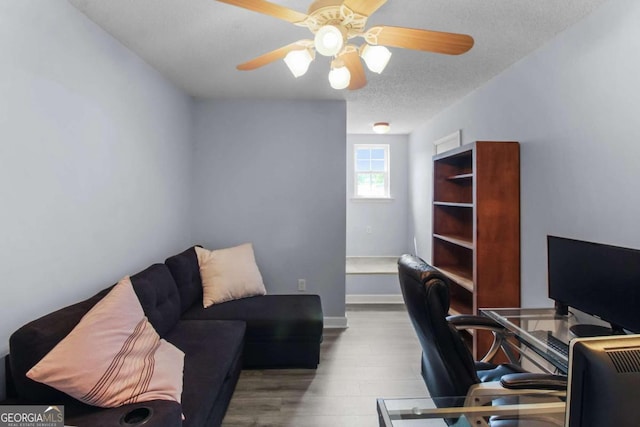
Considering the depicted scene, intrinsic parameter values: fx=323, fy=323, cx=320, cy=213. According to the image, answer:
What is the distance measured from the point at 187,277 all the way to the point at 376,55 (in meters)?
2.28

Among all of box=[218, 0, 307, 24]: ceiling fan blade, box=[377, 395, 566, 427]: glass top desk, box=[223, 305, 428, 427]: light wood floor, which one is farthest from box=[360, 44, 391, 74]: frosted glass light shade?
box=[223, 305, 428, 427]: light wood floor

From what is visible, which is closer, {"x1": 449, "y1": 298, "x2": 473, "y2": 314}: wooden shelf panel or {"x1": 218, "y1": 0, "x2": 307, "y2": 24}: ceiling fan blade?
{"x1": 218, "y1": 0, "x2": 307, "y2": 24}: ceiling fan blade

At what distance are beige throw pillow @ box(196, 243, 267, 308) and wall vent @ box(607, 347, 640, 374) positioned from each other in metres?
2.84

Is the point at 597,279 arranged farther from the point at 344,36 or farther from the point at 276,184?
the point at 276,184

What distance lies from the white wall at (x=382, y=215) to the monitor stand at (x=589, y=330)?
3.59 m

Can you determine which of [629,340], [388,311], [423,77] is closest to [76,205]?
[629,340]

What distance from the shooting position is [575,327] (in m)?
1.78

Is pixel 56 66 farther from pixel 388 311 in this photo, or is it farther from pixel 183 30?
pixel 388 311

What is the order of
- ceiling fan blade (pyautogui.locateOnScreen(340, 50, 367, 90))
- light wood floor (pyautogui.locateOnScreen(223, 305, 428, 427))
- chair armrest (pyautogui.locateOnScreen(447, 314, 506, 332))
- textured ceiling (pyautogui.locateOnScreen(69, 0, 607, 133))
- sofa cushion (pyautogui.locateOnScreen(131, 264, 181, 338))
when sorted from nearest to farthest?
ceiling fan blade (pyautogui.locateOnScreen(340, 50, 367, 90)), textured ceiling (pyautogui.locateOnScreen(69, 0, 607, 133)), chair armrest (pyautogui.locateOnScreen(447, 314, 506, 332)), sofa cushion (pyautogui.locateOnScreen(131, 264, 181, 338)), light wood floor (pyautogui.locateOnScreen(223, 305, 428, 427))

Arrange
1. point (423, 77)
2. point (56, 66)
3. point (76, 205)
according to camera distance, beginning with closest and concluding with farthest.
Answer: point (56, 66) → point (76, 205) → point (423, 77)

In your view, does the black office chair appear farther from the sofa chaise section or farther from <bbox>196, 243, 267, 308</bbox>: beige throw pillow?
<bbox>196, 243, 267, 308</bbox>: beige throw pillow

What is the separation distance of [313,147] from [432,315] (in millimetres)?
2544

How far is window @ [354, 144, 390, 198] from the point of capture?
17.9 ft

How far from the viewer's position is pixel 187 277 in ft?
9.11
